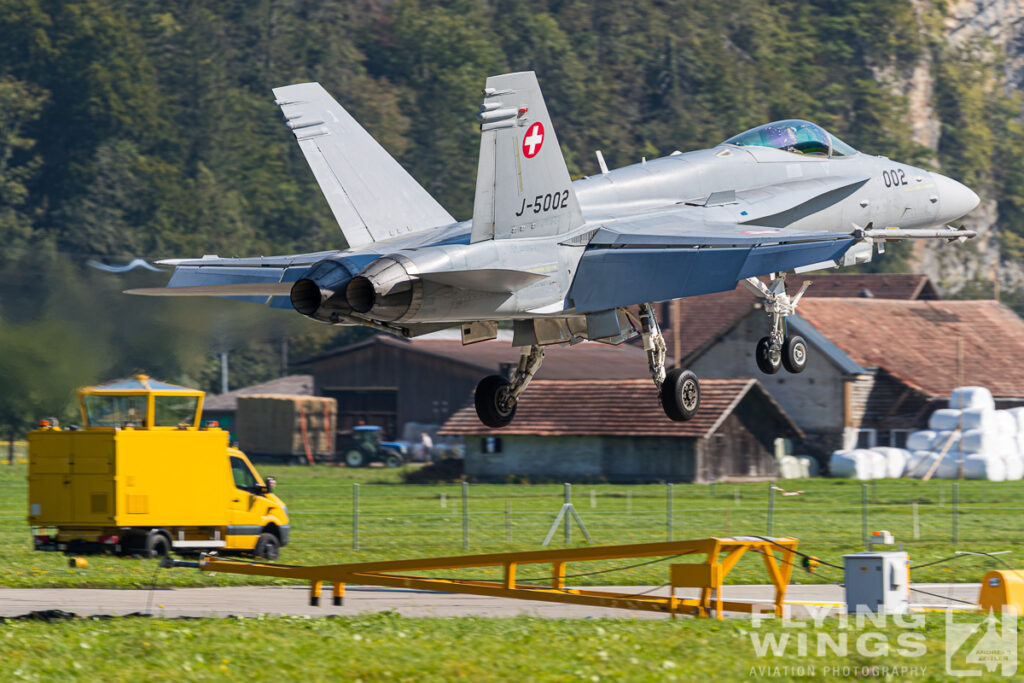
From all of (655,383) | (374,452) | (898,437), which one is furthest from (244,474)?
(374,452)

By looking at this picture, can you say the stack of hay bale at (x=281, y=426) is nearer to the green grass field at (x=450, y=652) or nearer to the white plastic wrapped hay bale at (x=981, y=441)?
the white plastic wrapped hay bale at (x=981, y=441)

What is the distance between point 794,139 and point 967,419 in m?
35.9

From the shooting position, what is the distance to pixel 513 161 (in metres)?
19.0

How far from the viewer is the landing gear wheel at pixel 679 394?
2091cm

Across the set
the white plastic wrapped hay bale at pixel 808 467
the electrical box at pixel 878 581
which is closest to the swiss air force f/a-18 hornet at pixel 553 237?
the electrical box at pixel 878 581

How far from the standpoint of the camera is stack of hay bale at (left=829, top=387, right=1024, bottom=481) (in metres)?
56.2

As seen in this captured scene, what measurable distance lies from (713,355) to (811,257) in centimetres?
4742

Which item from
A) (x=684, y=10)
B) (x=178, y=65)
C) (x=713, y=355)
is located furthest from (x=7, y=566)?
(x=684, y=10)

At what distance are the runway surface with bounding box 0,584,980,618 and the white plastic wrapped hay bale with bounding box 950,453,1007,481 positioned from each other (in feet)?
96.1

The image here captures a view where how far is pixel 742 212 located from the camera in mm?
21812

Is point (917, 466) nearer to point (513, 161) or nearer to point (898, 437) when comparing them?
point (898, 437)

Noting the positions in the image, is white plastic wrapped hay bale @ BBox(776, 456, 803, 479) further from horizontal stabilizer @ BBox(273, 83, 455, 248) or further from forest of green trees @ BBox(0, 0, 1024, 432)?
horizontal stabilizer @ BBox(273, 83, 455, 248)

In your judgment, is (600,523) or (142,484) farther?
(600,523)

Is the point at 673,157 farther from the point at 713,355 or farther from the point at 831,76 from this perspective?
the point at 831,76
